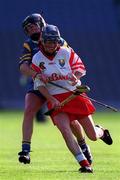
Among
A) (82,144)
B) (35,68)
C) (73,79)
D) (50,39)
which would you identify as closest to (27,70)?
(35,68)

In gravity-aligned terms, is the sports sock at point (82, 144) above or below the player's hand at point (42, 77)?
below

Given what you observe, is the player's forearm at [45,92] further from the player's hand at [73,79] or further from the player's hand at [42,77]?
the player's hand at [73,79]

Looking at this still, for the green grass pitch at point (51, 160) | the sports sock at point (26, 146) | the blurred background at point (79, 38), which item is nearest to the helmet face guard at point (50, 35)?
the green grass pitch at point (51, 160)

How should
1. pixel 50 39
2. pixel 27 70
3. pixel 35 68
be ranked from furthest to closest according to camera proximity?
pixel 27 70 → pixel 35 68 → pixel 50 39

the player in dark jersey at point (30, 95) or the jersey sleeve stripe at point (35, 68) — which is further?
the player in dark jersey at point (30, 95)

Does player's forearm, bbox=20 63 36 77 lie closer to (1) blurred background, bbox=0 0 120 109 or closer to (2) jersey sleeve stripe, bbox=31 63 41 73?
(2) jersey sleeve stripe, bbox=31 63 41 73

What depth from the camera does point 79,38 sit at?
138ft

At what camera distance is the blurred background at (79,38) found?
4041 centimetres

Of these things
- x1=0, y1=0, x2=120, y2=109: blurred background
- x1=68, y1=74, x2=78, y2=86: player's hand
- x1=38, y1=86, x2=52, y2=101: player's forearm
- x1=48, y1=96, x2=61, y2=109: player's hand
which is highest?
x1=68, y1=74, x2=78, y2=86: player's hand

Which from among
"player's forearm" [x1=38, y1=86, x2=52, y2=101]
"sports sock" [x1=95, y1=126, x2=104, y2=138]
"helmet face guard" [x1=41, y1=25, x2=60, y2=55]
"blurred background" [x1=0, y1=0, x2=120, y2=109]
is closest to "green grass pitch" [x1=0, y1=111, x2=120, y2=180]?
"sports sock" [x1=95, y1=126, x2=104, y2=138]

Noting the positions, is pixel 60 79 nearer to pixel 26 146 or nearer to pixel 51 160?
pixel 26 146

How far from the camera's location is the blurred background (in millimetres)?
40406

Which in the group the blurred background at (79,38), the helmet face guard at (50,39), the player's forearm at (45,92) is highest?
the helmet face guard at (50,39)

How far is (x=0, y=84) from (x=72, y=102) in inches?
1177
